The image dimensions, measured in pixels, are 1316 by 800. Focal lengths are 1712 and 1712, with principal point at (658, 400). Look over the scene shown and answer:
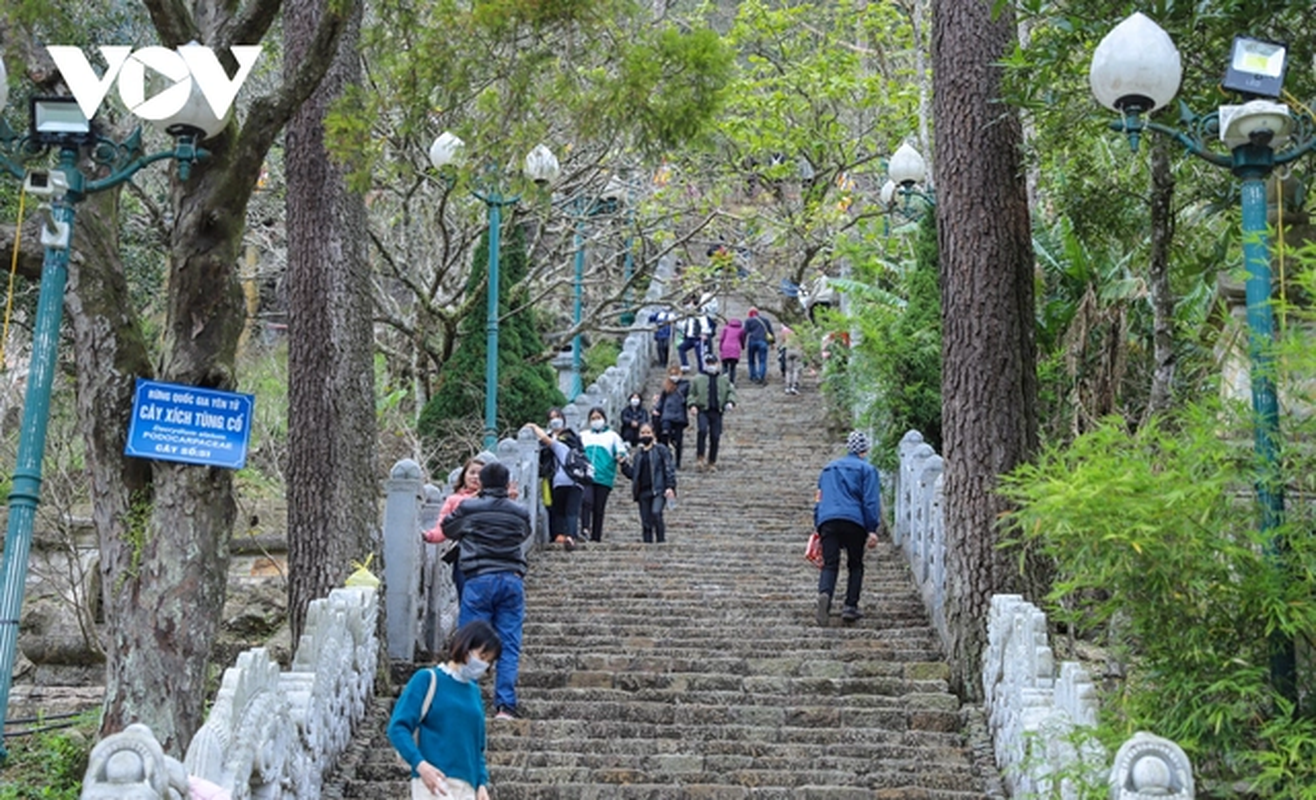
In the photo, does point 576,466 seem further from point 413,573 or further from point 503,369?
point 503,369

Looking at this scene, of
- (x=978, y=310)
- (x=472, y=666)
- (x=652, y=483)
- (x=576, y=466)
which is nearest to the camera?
(x=472, y=666)

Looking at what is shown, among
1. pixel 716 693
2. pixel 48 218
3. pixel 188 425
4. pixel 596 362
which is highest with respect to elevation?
pixel 596 362


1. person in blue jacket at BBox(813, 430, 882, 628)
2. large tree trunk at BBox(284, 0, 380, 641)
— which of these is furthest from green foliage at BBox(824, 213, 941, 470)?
large tree trunk at BBox(284, 0, 380, 641)

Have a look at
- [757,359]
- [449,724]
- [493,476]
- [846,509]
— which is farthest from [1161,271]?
[757,359]

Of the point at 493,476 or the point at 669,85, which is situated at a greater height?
the point at 669,85

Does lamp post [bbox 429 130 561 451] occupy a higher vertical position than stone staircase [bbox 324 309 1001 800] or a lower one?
higher

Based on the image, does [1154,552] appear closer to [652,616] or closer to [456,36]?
[456,36]

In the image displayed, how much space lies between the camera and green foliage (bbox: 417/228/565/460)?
2153 cm

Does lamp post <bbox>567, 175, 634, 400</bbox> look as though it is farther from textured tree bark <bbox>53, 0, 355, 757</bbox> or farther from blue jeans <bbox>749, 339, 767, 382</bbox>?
textured tree bark <bbox>53, 0, 355, 757</bbox>

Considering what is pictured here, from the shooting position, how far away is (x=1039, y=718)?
29.9 feet

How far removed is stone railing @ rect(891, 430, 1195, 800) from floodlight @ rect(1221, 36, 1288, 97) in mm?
2918

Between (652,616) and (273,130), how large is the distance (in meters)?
6.40

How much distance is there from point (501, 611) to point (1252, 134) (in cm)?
565

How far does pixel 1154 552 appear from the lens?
7184mm
